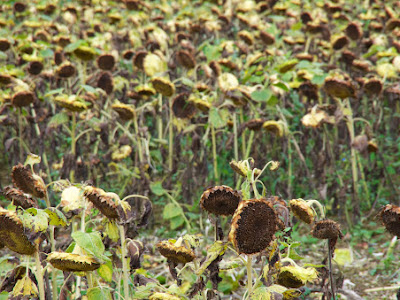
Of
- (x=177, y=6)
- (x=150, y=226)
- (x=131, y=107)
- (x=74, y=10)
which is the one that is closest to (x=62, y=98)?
(x=131, y=107)

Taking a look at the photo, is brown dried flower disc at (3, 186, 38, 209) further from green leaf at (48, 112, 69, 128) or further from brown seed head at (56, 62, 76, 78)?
brown seed head at (56, 62, 76, 78)

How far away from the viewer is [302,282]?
1.46 metres

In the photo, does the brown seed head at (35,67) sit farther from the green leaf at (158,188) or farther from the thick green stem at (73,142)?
the green leaf at (158,188)

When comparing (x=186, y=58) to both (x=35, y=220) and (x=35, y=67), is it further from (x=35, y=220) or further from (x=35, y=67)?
(x=35, y=220)

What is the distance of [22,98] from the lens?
9.60 feet

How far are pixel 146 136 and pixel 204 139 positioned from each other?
1.06 feet

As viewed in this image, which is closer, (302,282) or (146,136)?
(302,282)

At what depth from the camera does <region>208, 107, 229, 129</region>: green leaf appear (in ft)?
9.34

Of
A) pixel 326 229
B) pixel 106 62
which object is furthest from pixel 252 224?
pixel 106 62

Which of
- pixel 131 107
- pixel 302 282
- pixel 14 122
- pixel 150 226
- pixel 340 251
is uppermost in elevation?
pixel 302 282

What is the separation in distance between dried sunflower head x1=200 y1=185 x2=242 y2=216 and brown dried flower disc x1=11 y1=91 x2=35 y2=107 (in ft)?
5.65

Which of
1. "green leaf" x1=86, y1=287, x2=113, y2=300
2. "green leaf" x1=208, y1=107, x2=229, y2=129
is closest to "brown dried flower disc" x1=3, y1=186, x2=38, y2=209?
"green leaf" x1=86, y1=287, x2=113, y2=300

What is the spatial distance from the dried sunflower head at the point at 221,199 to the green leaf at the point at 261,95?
4.85 feet

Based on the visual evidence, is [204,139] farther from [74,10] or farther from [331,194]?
[74,10]
